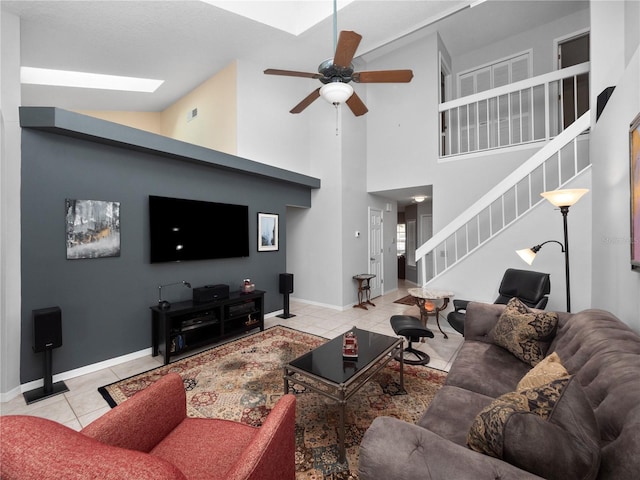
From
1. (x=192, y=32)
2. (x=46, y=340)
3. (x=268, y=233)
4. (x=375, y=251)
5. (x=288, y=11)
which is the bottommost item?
(x=46, y=340)

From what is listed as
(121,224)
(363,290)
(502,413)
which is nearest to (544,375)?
(502,413)

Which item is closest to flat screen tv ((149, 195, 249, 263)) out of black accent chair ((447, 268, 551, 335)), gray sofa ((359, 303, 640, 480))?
black accent chair ((447, 268, 551, 335))

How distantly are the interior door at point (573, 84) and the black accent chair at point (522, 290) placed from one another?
3048 mm

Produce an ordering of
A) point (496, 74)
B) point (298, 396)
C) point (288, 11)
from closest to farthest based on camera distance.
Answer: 1. point (298, 396)
2. point (288, 11)
3. point (496, 74)

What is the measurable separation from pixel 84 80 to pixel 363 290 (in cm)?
622

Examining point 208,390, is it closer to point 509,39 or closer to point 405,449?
point 405,449

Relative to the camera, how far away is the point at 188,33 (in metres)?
3.69

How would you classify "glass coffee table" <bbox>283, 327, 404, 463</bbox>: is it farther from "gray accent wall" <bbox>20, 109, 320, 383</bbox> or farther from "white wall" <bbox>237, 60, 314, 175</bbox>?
"white wall" <bbox>237, 60, 314, 175</bbox>

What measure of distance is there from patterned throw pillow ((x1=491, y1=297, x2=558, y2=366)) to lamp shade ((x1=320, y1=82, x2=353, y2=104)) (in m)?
2.40

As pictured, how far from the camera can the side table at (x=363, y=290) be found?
5.66 meters

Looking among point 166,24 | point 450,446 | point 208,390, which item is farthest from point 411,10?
point 208,390

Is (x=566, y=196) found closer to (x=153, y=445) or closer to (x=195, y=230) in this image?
(x=153, y=445)

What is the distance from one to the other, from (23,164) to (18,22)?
1510 millimetres

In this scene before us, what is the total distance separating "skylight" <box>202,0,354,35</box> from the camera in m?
3.61
